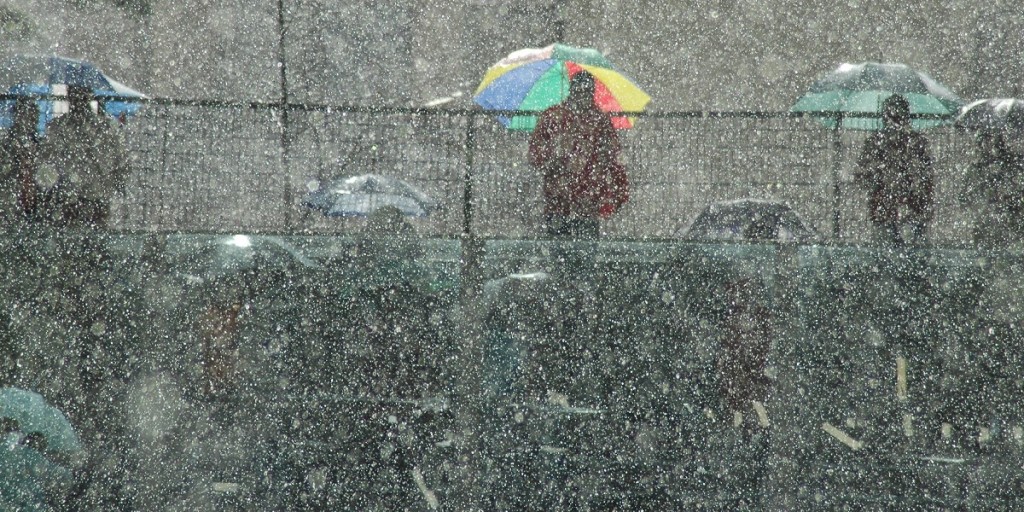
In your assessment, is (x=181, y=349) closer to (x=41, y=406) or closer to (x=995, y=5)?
(x=41, y=406)

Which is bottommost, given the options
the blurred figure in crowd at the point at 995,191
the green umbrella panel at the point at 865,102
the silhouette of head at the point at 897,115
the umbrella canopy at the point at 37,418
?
the umbrella canopy at the point at 37,418

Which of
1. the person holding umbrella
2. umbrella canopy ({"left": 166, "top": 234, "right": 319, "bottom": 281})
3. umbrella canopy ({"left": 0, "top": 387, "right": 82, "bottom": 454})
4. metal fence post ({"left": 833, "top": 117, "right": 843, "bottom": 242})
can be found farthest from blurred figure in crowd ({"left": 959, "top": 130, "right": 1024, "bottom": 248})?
umbrella canopy ({"left": 0, "top": 387, "right": 82, "bottom": 454})

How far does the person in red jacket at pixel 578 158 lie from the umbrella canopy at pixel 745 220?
133 centimetres

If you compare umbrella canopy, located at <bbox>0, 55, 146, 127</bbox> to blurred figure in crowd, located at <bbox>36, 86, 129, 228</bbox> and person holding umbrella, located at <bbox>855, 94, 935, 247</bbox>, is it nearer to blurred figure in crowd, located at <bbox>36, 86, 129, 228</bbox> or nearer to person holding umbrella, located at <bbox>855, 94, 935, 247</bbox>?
blurred figure in crowd, located at <bbox>36, 86, 129, 228</bbox>

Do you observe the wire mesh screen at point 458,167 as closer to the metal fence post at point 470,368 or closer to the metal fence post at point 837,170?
the metal fence post at point 837,170

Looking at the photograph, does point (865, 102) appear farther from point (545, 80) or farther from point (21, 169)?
point (21, 169)

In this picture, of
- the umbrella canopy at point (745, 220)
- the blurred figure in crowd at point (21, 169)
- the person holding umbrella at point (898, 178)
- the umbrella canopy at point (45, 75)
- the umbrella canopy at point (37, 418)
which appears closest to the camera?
the umbrella canopy at point (37, 418)

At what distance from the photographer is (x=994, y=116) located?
30.9 ft

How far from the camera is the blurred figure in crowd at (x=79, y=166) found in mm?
8359

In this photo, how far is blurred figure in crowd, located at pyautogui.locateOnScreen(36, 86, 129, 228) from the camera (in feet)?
27.4

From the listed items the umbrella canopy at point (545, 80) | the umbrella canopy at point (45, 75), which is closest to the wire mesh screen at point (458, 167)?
the umbrella canopy at point (545, 80)

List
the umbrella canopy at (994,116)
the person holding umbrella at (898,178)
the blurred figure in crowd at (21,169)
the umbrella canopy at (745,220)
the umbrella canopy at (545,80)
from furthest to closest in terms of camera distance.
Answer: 1. the umbrella canopy at (545,80)
2. the umbrella canopy at (745,220)
3. the umbrella canopy at (994,116)
4. the person holding umbrella at (898,178)
5. the blurred figure in crowd at (21,169)

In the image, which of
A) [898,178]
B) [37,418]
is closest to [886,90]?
[898,178]

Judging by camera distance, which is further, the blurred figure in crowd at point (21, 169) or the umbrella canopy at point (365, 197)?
the umbrella canopy at point (365, 197)
